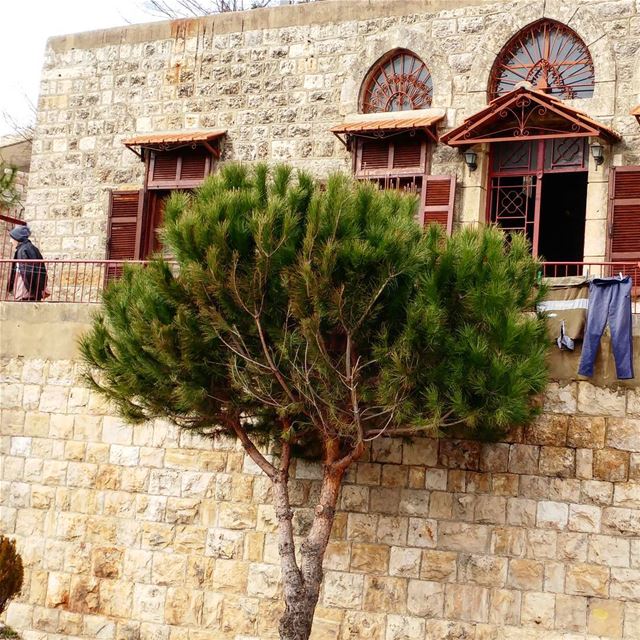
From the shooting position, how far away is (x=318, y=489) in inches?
452

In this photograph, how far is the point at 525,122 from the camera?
13.1m

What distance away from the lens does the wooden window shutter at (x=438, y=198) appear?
45.2 ft

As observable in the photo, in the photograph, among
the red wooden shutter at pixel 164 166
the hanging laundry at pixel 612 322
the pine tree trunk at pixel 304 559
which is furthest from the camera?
the red wooden shutter at pixel 164 166

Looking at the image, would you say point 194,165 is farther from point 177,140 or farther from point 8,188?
point 8,188

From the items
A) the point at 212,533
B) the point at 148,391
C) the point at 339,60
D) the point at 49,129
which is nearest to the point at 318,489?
the point at 212,533

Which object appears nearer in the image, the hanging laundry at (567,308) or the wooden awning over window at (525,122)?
the hanging laundry at (567,308)

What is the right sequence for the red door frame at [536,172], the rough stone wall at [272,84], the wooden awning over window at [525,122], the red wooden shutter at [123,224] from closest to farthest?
1. the wooden awning over window at [525,122]
2. the red door frame at [536,172]
3. the rough stone wall at [272,84]
4. the red wooden shutter at [123,224]

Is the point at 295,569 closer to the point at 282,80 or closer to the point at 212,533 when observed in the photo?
the point at 212,533

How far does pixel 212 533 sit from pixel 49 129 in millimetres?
7219

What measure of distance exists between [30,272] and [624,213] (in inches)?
278

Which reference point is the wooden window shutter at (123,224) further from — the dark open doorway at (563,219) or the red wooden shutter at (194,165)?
the dark open doorway at (563,219)

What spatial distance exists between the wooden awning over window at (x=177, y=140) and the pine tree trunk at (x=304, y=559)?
19.6ft

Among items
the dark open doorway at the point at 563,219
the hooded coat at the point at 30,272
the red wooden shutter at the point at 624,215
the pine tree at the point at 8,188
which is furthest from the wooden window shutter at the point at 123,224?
the red wooden shutter at the point at 624,215

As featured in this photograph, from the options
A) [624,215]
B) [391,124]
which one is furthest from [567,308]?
[391,124]
